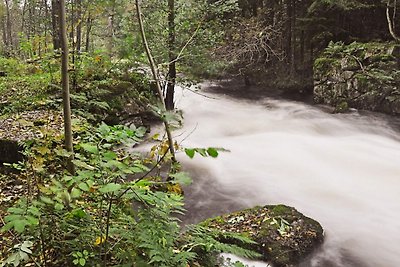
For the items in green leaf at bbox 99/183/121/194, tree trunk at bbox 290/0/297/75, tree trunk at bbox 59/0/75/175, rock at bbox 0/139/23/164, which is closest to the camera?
green leaf at bbox 99/183/121/194

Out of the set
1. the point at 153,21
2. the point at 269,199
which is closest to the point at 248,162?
the point at 269,199

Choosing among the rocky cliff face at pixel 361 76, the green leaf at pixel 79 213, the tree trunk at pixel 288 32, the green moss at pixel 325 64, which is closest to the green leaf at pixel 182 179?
the green leaf at pixel 79 213

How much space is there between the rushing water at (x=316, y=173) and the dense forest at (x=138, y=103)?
0.69m

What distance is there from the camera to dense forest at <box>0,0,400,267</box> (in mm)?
2270

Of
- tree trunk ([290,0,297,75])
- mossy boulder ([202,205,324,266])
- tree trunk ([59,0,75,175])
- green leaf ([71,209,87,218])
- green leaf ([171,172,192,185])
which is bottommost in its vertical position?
mossy boulder ([202,205,324,266])

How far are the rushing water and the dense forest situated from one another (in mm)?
687

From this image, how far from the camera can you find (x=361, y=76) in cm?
1161

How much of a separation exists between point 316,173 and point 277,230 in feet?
10.6

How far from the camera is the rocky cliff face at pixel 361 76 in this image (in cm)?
1126

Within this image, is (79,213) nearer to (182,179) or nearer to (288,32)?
(182,179)

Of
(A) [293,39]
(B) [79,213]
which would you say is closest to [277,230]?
(B) [79,213]

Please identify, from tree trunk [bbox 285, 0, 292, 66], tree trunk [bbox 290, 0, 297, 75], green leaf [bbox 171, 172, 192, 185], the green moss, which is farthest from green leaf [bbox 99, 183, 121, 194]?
tree trunk [bbox 285, 0, 292, 66]

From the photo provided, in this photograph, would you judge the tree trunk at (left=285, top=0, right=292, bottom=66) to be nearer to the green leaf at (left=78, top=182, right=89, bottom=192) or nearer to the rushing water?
the rushing water

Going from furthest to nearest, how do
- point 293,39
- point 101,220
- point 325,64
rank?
1. point 293,39
2. point 325,64
3. point 101,220
